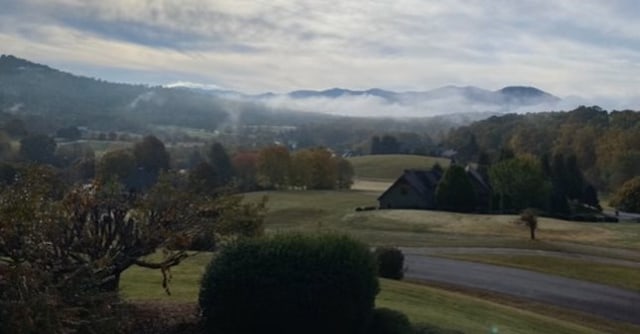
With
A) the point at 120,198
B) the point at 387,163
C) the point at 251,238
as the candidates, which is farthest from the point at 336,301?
the point at 387,163

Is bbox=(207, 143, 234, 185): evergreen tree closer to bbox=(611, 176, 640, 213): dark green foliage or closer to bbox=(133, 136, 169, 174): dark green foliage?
bbox=(133, 136, 169, 174): dark green foliage

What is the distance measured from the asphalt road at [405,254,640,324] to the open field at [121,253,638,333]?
2.62m

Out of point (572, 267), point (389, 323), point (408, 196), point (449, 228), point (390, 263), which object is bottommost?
point (449, 228)

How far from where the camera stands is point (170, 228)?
1368cm

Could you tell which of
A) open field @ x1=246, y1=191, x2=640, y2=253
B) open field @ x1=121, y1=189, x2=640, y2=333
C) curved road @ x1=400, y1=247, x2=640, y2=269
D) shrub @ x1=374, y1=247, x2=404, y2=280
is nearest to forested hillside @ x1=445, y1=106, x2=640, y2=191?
open field @ x1=246, y1=191, x2=640, y2=253

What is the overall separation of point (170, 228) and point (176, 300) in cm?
245

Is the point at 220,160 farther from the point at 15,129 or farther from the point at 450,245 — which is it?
the point at 450,245

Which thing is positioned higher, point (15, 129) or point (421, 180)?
point (15, 129)

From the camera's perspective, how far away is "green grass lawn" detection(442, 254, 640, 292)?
110 ft

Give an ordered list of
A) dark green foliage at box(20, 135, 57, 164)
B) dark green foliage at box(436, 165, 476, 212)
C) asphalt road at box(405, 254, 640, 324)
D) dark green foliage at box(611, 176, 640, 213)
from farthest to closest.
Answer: dark green foliage at box(611, 176, 640, 213), dark green foliage at box(20, 135, 57, 164), dark green foliage at box(436, 165, 476, 212), asphalt road at box(405, 254, 640, 324)

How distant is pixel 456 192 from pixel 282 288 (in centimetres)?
6008

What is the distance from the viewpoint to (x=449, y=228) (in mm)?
57125

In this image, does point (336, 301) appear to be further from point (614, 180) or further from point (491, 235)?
point (614, 180)

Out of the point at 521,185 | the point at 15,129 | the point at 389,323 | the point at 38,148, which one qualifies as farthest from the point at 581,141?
the point at 389,323
